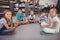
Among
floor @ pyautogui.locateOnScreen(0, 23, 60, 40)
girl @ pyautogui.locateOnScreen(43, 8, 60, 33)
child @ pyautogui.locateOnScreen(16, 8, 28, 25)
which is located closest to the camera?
floor @ pyautogui.locateOnScreen(0, 23, 60, 40)

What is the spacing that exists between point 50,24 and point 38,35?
385 millimetres

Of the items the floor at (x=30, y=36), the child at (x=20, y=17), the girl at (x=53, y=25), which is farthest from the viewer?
the child at (x=20, y=17)

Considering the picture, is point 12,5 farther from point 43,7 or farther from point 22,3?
point 43,7

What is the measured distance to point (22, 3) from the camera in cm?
Result: 306

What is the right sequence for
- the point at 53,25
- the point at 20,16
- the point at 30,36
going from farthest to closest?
1. the point at 20,16
2. the point at 53,25
3. the point at 30,36

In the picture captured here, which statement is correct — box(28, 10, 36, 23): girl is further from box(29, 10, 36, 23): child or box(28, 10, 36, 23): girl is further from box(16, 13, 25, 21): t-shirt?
box(16, 13, 25, 21): t-shirt

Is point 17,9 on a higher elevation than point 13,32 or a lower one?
higher

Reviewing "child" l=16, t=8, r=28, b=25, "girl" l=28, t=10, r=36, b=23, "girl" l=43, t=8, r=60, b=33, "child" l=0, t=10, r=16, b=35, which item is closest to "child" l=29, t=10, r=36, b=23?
"girl" l=28, t=10, r=36, b=23

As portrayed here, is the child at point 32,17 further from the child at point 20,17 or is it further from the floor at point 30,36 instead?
the floor at point 30,36

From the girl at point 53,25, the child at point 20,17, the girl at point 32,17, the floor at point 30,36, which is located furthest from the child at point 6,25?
the girl at point 32,17

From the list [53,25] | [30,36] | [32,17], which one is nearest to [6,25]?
[30,36]

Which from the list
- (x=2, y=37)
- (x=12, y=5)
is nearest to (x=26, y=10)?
(x=12, y=5)

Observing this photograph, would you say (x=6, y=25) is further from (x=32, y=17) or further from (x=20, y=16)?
(x=32, y=17)

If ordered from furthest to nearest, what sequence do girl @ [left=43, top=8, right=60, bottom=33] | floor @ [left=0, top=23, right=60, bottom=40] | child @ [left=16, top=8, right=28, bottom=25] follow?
child @ [left=16, top=8, right=28, bottom=25]
girl @ [left=43, top=8, right=60, bottom=33]
floor @ [left=0, top=23, right=60, bottom=40]
